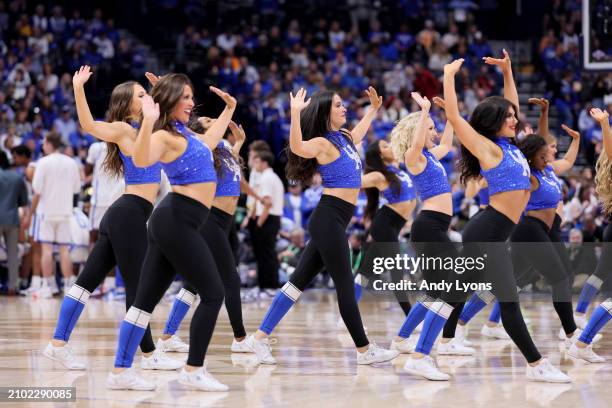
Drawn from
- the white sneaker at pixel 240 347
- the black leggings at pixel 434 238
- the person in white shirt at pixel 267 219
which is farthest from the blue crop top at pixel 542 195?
the person in white shirt at pixel 267 219

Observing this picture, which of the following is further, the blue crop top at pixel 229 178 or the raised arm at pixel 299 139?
the blue crop top at pixel 229 178

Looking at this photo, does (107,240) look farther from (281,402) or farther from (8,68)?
(8,68)

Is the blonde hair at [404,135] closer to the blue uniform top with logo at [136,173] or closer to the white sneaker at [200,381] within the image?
the blue uniform top with logo at [136,173]

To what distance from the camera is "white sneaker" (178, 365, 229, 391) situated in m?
5.86

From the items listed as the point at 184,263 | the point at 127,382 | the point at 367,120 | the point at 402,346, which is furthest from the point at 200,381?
the point at 367,120

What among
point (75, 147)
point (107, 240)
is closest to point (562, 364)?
point (107, 240)

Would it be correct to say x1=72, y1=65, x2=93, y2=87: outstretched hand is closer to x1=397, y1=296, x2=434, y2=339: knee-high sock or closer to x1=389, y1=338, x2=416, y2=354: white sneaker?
x1=397, y1=296, x2=434, y2=339: knee-high sock

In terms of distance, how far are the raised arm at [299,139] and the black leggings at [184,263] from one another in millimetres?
1009

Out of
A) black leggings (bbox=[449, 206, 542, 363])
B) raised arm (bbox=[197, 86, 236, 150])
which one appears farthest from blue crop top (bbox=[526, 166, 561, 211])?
raised arm (bbox=[197, 86, 236, 150])

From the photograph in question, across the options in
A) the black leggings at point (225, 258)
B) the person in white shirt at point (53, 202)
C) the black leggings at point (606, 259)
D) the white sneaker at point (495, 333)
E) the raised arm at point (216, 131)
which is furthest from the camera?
the person in white shirt at point (53, 202)

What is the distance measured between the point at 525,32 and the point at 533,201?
17657 millimetres

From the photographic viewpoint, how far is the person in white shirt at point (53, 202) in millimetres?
12477

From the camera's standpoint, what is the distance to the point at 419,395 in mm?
5855

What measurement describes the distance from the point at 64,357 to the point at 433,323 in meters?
2.42
